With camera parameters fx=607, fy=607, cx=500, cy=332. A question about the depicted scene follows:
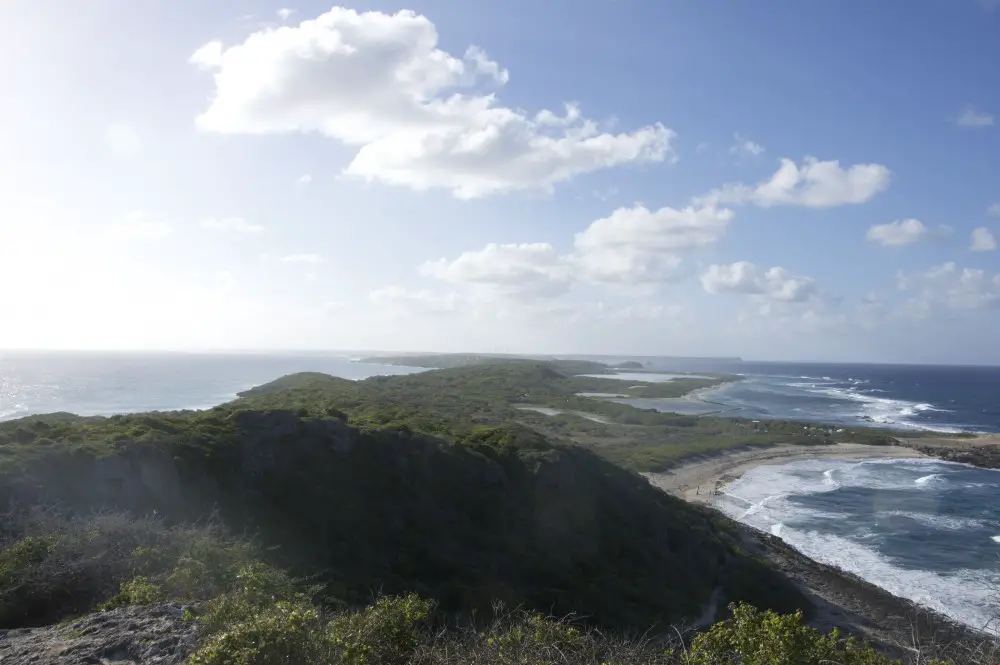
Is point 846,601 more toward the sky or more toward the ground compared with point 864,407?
more toward the ground

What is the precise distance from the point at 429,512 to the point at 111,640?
48.1 ft

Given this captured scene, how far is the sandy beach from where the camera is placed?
41.1 m

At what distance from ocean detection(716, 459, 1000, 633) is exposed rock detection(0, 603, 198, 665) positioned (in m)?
20.3

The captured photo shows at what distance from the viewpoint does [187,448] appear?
64.6 feet

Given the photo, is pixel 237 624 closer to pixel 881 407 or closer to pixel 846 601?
pixel 846 601

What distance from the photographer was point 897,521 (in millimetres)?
33031

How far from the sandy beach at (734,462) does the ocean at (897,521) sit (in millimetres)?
1363

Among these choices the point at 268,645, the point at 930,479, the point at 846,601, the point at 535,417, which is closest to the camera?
the point at 268,645

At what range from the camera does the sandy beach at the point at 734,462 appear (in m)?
41.1

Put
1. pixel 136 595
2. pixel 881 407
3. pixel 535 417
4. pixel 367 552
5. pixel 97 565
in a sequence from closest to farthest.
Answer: pixel 136 595 < pixel 97 565 < pixel 367 552 < pixel 535 417 < pixel 881 407

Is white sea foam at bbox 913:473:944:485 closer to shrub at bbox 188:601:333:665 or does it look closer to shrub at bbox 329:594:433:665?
shrub at bbox 329:594:433:665

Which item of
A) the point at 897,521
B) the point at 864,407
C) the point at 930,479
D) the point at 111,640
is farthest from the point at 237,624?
the point at 864,407

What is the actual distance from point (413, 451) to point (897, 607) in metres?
18.9

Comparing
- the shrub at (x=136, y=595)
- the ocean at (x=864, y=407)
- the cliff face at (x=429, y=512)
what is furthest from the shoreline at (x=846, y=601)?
the ocean at (x=864, y=407)
